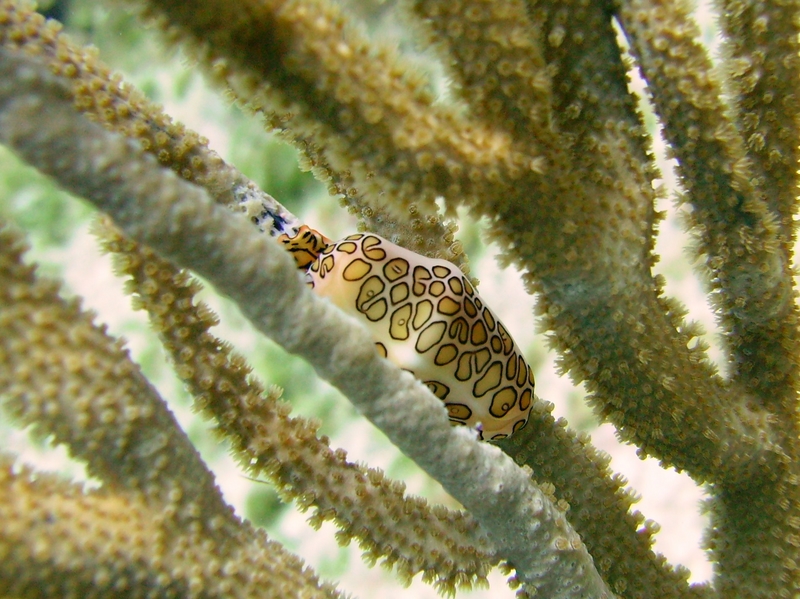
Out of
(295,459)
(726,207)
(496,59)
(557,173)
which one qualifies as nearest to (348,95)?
(496,59)

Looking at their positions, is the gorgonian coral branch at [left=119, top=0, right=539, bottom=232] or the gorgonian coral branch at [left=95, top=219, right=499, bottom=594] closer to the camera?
the gorgonian coral branch at [left=119, top=0, right=539, bottom=232]

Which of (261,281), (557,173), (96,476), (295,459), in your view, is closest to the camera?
(261,281)

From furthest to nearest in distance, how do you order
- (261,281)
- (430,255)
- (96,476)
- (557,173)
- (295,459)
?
(430,255) → (295,459) → (557,173) → (96,476) → (261,281)

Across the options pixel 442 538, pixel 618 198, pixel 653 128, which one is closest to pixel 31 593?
pixel 442 538

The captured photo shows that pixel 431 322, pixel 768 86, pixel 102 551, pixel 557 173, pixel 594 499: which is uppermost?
pixel 768 86

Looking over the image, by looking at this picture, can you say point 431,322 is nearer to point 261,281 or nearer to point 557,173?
point 557,173

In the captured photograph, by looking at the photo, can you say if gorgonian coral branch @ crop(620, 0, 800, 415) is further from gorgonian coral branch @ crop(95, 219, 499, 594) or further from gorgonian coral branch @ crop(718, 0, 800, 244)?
gorgonian coral branch @ crop(95, 219, 499, 594)

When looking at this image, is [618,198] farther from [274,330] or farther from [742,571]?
[742,571]

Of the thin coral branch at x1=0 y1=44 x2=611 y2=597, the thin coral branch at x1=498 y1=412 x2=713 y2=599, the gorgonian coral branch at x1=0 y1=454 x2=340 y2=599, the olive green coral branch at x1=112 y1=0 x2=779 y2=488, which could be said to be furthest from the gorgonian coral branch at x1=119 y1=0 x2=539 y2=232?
the thin coral branch at x1=498 y1=412 x2=713 y2=599
